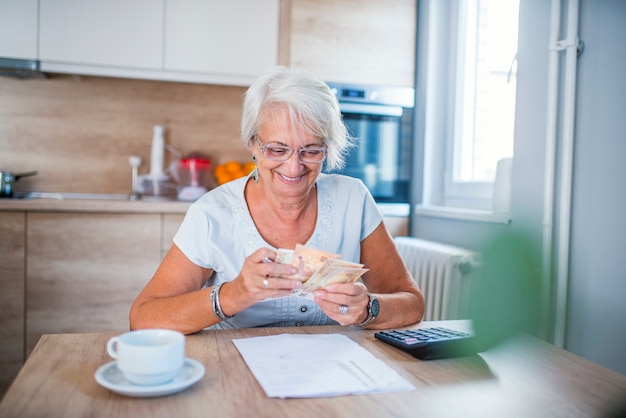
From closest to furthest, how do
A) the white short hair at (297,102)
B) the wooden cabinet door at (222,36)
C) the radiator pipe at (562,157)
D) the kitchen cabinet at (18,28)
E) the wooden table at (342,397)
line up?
the wooden table at (342,397), the white short hair at (297,102), the radiator pipe at (562,157), the kitchen cabinet at (18,28), the wooden cabinet door at (222,36)

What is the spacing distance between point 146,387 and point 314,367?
0.93ft

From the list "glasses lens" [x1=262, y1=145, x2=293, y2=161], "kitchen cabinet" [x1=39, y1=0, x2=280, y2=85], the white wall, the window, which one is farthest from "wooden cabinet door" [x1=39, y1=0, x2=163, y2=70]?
the white wall

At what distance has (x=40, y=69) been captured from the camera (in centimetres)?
272

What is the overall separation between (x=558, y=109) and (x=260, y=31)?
1.67 meters

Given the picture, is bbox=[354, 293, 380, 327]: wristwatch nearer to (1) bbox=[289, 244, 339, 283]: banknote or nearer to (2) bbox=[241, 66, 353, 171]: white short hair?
(1) bbox=[289, 244, 339, 283]: banknote

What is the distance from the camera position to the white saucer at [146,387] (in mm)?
770

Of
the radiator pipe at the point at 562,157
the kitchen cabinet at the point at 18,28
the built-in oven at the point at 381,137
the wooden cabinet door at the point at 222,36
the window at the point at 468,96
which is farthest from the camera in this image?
the built-in oven at the point at 381,137

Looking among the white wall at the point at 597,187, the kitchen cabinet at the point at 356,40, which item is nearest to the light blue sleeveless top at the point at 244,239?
the white wall at the point at 597,187

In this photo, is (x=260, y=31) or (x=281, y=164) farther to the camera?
(x=260, y=31)

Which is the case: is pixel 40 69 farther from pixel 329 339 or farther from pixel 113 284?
pixel 329 339

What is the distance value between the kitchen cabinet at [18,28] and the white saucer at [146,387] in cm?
235

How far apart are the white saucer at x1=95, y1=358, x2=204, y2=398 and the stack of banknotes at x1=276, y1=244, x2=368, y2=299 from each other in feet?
A: 0.93

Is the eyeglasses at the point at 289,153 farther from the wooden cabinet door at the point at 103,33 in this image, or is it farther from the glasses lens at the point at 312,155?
the wooden cabinet door at the point at 103,33

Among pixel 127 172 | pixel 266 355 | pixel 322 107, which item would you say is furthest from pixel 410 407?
pixel 127 172
